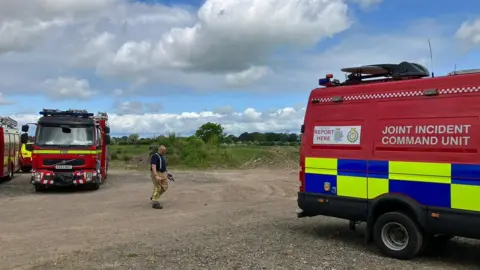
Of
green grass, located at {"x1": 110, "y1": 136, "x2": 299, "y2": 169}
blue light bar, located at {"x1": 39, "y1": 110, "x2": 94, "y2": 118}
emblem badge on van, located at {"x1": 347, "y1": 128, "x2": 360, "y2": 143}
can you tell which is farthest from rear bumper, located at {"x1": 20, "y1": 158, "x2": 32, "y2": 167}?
emblem badge on van, located at {"x1": 347, "y1": 128, "x2": 360, "y2": 143}

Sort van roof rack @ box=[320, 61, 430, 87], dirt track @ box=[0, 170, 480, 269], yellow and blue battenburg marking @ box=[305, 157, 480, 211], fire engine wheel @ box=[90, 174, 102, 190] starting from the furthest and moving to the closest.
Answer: fire engine wheel @ box=[90, 174, 102, 190] → van roof rack @ box=[320, 61, 430, 87] → dirt track @ box=[0, 170, 480, 269] → yellow and blue battenburg marking @ box=[305, 157, 480, 211]

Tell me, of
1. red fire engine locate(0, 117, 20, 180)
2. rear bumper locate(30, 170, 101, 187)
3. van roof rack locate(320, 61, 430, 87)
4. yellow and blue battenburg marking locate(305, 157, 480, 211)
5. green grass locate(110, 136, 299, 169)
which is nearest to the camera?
yellow and blue battenburg marking locate(305, 157, 480, 211)

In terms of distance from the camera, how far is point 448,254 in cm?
833

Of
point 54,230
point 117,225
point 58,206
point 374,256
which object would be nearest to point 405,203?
point 374,256

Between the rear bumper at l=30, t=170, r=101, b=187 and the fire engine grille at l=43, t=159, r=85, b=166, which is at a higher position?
the fire engine grille at l=43, t=159, r=85, b=166

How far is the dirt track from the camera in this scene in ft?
24.9

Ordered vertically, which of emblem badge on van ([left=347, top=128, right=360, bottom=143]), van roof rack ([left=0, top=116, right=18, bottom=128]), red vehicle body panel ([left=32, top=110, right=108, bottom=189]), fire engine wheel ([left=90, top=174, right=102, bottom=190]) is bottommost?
fire engine wheel ([left=90, top=174, right=102, bottom=190])

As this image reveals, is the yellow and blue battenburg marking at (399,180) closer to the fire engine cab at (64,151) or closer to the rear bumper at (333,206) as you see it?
the rear bumper at (333,206)

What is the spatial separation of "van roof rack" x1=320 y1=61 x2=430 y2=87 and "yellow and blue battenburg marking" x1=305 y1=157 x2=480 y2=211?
5.00 ft

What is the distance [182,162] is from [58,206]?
84.4 ft

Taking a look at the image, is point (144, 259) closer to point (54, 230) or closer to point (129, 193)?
point (54, 230)

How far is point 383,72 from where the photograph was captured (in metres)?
8.98

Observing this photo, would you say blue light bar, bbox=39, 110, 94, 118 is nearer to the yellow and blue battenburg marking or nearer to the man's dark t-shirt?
the man's dark t-shirt

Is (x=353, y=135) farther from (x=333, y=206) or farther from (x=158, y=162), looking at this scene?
(x=158, y=162)
